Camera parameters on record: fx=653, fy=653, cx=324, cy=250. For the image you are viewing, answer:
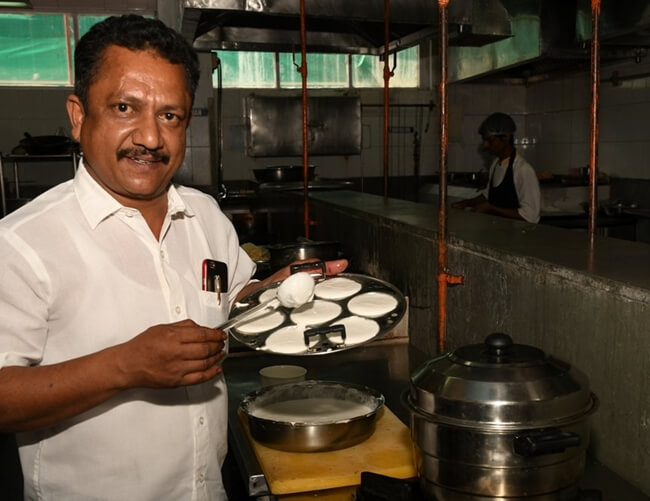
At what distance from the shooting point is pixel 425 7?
3.20m

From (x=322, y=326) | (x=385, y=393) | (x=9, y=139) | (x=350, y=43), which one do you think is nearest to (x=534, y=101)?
(x=350, y=43)

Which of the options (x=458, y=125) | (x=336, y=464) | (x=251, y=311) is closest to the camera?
(x=251, y=311)

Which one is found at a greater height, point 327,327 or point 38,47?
point 38,47

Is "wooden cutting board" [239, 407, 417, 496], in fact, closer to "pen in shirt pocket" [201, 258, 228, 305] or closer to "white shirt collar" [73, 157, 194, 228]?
"pen in shirt pocket" [201, 258, 228, 305]

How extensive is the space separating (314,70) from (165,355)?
7712mm

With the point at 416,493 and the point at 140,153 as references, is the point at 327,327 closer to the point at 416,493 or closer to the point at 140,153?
the point at 416,493

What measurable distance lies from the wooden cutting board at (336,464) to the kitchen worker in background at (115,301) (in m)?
0.17

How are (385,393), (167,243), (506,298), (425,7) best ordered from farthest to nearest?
1. (425,7)
2. (385,393)
3. (506,298)
4. (167,243)

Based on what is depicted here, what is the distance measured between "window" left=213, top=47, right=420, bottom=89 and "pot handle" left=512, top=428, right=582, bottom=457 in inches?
286

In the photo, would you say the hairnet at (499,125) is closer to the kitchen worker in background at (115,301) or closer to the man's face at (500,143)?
the man's face at (500,143)

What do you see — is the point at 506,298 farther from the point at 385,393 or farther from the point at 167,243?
the point at 167,243

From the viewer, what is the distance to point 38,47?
25.2 feet

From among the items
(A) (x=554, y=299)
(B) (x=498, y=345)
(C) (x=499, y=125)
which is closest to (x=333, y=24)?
(C) (x=499, y=125)

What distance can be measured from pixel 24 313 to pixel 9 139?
7.08m
